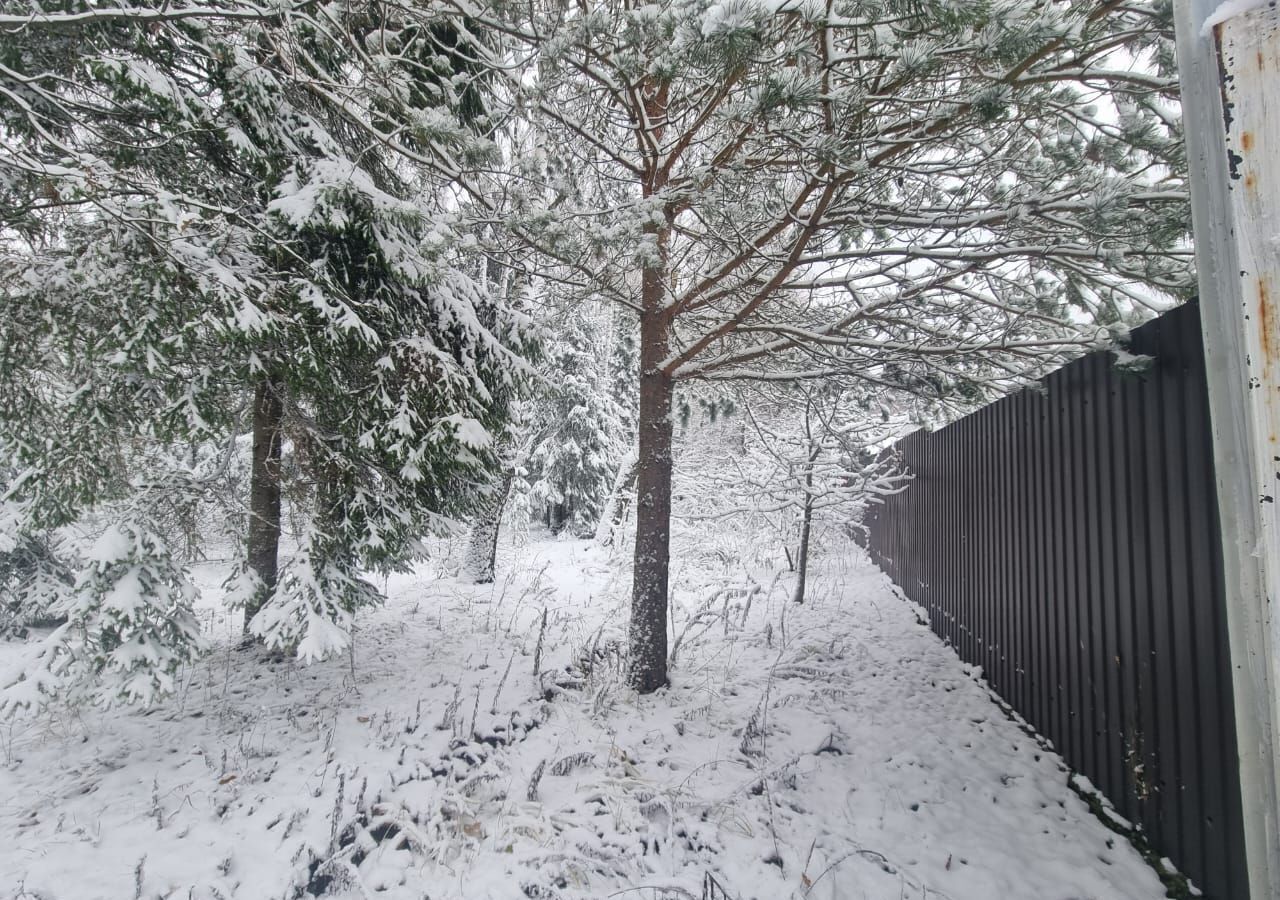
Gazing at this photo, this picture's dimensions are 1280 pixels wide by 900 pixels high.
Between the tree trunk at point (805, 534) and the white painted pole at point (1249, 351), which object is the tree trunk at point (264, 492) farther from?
the tree trunk at point (805, 534)

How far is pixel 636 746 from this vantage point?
3.72m

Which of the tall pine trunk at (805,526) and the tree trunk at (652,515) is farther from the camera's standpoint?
the tall pine trunk at (805,526)

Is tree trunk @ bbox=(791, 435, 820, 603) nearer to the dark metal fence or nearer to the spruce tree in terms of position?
the dark metal fence

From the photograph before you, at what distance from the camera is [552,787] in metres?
3.29

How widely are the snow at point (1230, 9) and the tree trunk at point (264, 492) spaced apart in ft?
17.6

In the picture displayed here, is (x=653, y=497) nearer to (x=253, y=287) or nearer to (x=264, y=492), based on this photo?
(x=253, y=287)

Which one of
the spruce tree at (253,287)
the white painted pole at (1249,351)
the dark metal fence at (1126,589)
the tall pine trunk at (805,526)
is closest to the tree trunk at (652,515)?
the spruce tree at (253,287)

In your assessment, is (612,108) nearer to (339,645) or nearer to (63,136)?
(63,136)

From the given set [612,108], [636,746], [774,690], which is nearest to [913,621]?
[774,690]

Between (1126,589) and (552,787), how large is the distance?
3.16 meters

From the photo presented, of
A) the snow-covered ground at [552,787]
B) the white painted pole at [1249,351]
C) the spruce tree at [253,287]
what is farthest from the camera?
the spruce tree at [253,287]

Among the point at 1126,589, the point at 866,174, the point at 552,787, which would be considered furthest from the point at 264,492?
the point at 1126,589

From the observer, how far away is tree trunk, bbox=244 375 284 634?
4633mm

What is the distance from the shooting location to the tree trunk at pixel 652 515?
4.45m
